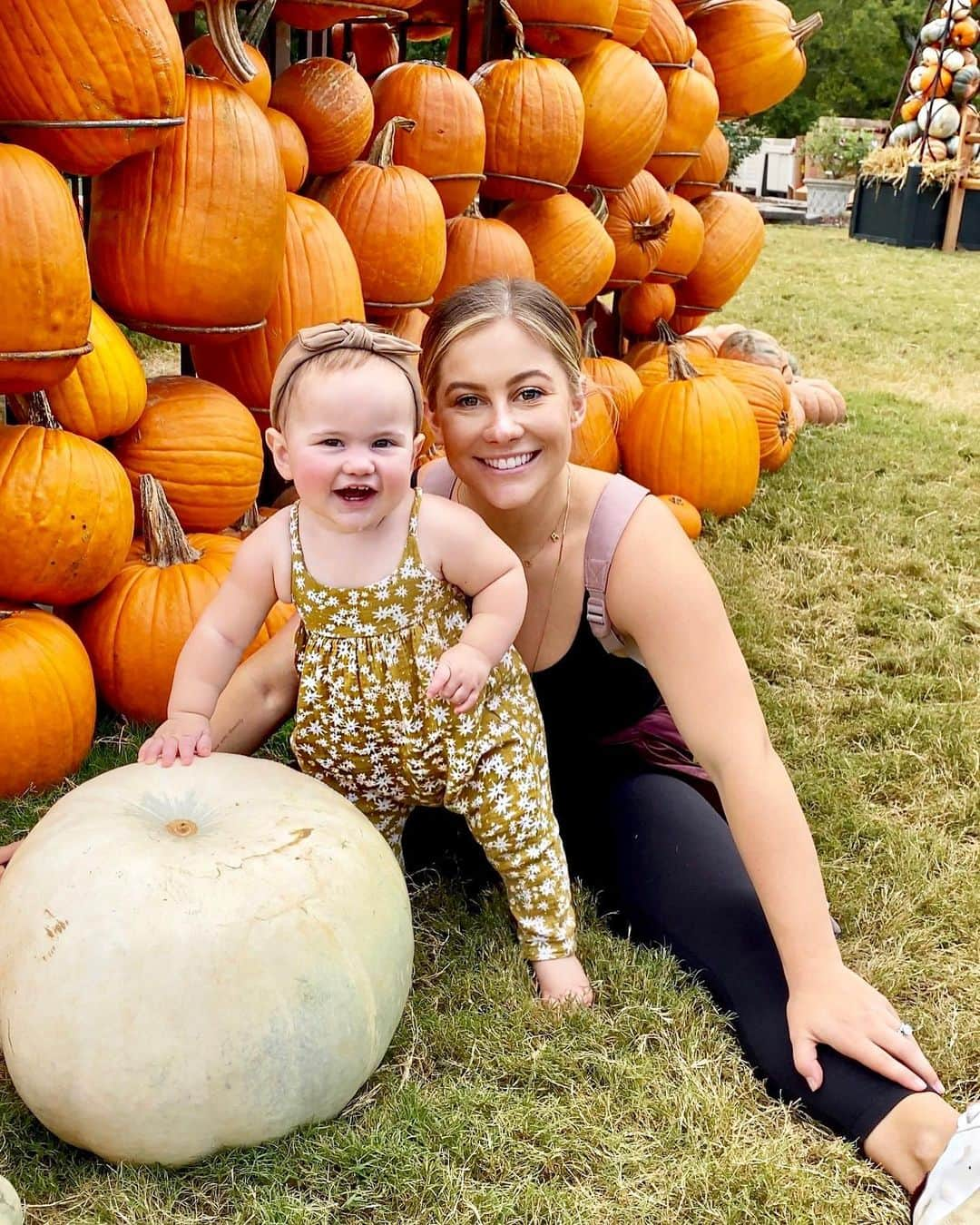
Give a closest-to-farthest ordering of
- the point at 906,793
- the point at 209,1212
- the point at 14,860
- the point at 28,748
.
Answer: the point at 209,1212 → the point at 14,860 → the point at 28,748 → the point at 906,793

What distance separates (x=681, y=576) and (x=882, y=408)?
507 cm

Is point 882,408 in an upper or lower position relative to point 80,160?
lower

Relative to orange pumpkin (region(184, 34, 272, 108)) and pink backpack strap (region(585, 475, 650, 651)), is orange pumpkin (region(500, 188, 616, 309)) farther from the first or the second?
pink backpack strap (region(585, 475, 650, 651))

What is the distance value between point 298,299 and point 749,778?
185 centimetres

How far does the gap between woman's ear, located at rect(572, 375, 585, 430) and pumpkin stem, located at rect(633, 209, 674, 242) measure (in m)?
2.99

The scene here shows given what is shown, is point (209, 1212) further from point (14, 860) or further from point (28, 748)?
point (28, 748)

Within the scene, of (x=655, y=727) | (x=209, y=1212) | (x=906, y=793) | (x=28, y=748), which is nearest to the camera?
(x=209, y=1212)

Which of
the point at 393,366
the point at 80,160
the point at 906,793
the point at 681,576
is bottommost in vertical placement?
the point at 906,793

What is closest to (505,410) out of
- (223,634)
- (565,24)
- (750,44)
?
(223,634)

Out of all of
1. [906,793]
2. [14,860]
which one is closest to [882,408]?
[906,793]

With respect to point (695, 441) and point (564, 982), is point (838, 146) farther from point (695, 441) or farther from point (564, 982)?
point (564, 982)

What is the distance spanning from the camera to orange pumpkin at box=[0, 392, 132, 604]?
8.28 ft

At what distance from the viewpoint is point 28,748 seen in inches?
101

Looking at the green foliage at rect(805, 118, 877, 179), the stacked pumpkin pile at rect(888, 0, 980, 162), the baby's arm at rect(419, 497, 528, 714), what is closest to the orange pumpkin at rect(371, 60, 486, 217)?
the baby's arm at rect(419, 497, 528, 714)
